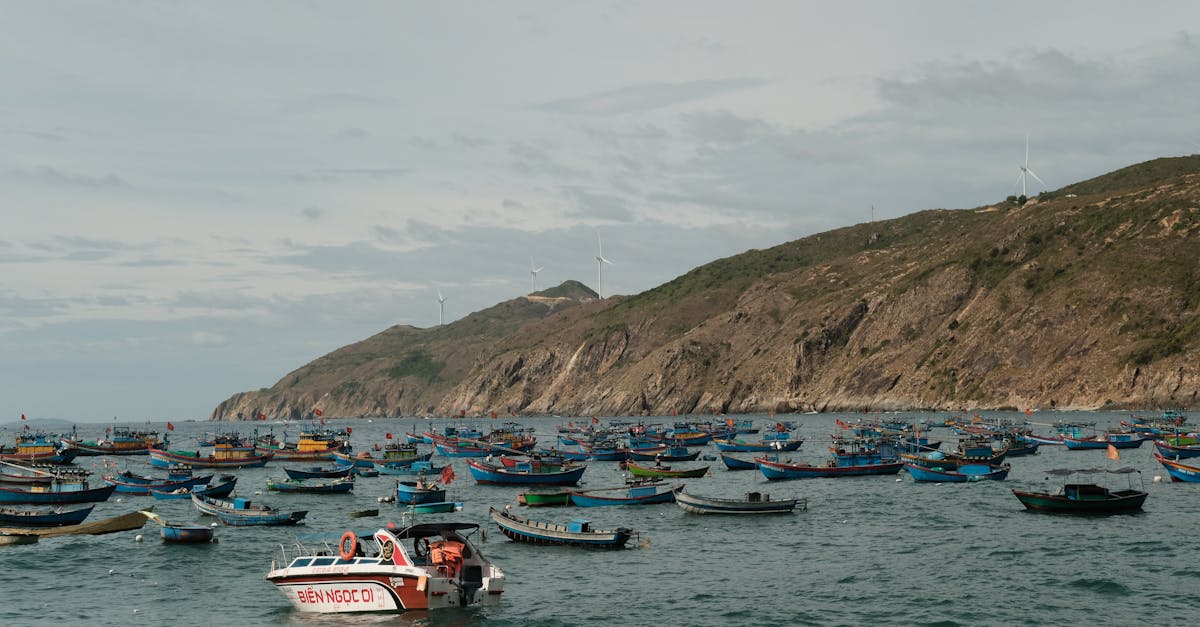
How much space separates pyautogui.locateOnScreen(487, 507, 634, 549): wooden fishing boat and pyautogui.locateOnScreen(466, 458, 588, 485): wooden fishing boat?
34.2 meters

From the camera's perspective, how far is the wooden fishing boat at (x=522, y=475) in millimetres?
101000

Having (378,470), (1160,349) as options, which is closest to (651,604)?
(378,470)

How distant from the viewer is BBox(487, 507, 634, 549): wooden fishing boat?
63.0 meters

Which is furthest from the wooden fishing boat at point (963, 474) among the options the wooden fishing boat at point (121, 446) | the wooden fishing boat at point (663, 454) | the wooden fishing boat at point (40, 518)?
the wooden fishing boat at point (121, 446)

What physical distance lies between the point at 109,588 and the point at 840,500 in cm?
5240

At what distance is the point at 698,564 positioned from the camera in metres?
59.0

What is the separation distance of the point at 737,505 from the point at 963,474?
1102 inches

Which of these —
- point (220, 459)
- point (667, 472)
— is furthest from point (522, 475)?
point (220, 459)

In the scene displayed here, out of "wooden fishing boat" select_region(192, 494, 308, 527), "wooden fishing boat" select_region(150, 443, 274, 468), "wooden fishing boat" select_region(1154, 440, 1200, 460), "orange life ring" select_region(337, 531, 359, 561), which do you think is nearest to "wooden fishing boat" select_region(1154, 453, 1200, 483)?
"wooden fishing boat" select_region(1154, 440, 1200, 460)

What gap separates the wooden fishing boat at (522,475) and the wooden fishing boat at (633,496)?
15110mm

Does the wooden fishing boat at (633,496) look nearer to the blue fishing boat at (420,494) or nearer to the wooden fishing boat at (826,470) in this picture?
the blue fishing boat at (420,494)

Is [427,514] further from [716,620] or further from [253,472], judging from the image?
[253,472]

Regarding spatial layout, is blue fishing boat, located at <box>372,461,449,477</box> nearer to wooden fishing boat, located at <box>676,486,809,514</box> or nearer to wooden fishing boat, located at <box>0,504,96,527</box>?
wooden fishing boat, located at <box>676,486,809,514</box>

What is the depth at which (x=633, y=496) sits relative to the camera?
275 feet
